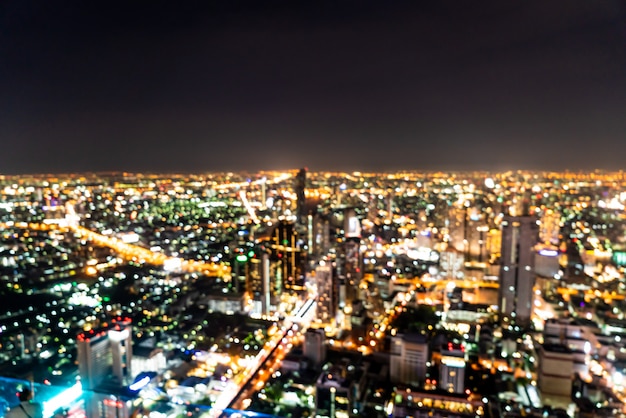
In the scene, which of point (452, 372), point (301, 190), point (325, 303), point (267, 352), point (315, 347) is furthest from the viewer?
point (301, 190)

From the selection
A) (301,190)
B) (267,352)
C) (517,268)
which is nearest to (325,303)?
(267,352)

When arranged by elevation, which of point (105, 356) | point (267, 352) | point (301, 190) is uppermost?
point (301, 190)

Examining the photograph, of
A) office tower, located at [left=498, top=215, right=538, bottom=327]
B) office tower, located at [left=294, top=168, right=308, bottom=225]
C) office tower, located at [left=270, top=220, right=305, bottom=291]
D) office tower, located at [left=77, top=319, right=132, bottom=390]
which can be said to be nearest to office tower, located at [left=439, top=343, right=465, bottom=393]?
office tower, located at [left=498, top=215, right=538, bottom=327]

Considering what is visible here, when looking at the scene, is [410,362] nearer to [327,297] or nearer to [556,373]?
[556,373]

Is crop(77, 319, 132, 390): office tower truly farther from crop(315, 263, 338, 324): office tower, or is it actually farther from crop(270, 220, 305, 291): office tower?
crop(270, 220, 305, 291): office tower

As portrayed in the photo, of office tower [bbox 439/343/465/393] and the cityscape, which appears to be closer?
the cityscape

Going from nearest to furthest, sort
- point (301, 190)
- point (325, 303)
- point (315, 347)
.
Result: point (315, 347), point (325, 303), point (301, 190)
